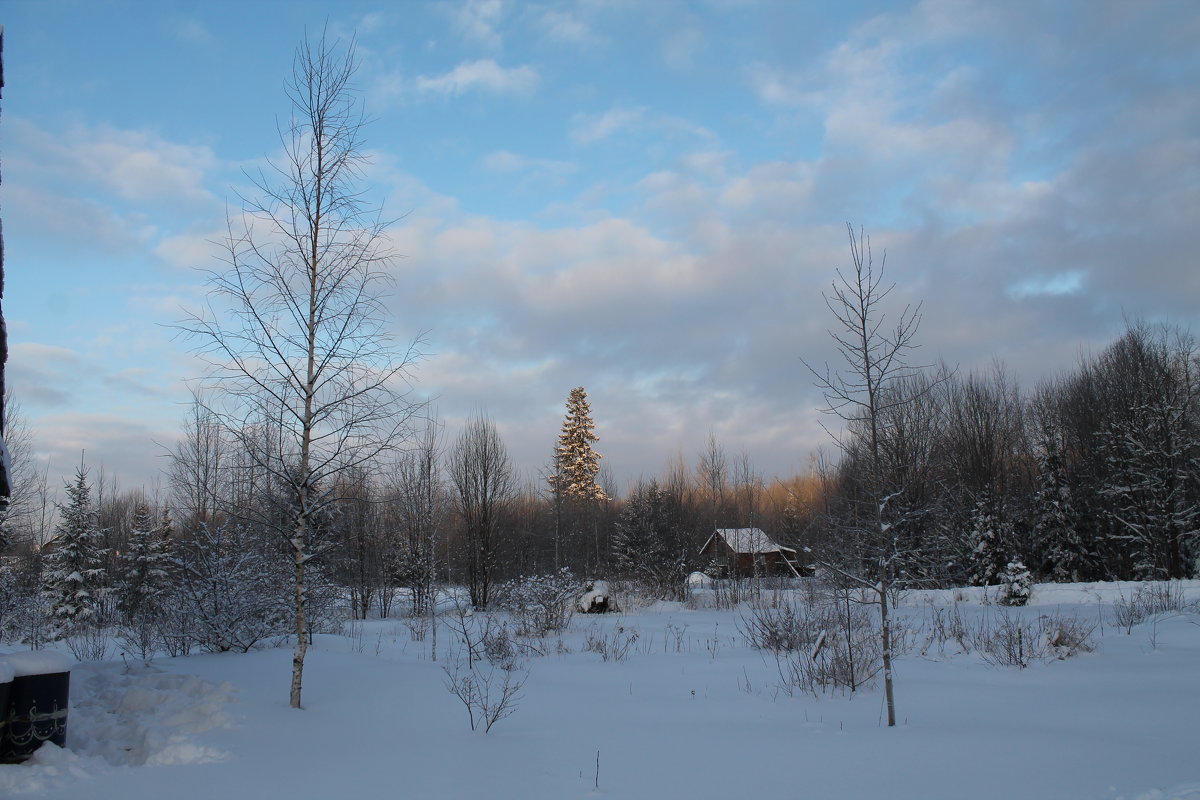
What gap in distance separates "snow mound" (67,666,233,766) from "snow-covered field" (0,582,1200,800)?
17 mm

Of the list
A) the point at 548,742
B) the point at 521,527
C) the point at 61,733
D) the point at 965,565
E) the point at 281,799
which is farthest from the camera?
the point at 521,527

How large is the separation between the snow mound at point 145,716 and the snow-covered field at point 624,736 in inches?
0.7

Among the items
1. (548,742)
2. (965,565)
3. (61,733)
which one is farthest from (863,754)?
(965,565)

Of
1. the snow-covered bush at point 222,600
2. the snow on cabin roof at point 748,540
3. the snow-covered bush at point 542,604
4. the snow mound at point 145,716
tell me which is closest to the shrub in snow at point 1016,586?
the snow-covered bush at point 542,604

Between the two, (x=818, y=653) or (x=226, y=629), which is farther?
(x=226, y=629)

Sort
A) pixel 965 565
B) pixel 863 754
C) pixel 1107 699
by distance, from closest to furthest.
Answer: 1. pixel 863 754
2. pixel 1107 699
3. pixel 965 565

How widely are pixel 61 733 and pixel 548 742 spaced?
3.71 metres

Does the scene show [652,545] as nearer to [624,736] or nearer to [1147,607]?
[1147,607]

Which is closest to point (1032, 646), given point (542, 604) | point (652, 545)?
point (542, 604)

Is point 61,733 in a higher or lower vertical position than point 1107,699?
higher

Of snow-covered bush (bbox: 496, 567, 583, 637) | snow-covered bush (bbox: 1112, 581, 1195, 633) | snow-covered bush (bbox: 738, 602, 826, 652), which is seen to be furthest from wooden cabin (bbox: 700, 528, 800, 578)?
snow-covered bush (bbox: 738, 602, 826, 652)

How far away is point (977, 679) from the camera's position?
902 centimetres

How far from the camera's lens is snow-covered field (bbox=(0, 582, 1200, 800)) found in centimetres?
495

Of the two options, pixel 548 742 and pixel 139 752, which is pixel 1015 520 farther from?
pixel 139 752
